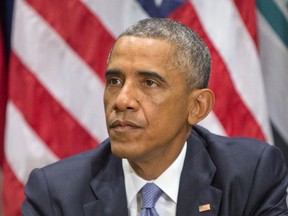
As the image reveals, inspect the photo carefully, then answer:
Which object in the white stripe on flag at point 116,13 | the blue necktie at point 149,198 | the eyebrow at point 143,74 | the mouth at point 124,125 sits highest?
the white stripe on flag at point 116,13

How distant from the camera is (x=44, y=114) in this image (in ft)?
8.09

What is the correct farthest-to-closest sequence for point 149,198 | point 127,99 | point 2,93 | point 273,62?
1. point 273,62
2. point 2,93
3. point 149,198
4. point 127,99

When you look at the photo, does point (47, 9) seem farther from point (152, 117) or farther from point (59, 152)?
point (152, 117)

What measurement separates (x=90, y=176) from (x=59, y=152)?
2.21ft

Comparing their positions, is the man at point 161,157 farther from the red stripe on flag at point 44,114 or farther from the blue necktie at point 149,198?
the red stripe on flag at point 44,114

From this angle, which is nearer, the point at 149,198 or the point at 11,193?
the point at 149,198

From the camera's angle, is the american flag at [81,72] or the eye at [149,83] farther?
the american flag at [81,72]

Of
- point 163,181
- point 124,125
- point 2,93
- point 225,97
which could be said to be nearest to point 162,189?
point 163,181

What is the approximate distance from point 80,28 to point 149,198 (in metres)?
0.93

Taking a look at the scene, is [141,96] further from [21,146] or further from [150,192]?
[21,146]

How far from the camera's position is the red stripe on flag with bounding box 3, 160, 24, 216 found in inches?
95.9

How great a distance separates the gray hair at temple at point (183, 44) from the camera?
168cm

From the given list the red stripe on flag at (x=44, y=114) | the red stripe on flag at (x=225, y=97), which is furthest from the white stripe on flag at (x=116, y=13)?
the red stripe on flag at (x=44, y=114)

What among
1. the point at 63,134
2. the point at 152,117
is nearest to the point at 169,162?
the point at 152,117
